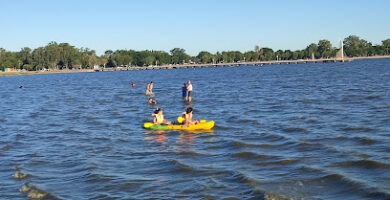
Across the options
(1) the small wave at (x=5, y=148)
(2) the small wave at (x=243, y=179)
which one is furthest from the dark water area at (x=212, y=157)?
(1) the small wave at (x=5, y=148)

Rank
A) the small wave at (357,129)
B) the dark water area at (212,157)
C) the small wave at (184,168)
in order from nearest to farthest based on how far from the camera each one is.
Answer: the dark water area at (212,157)
the small wave at (184,168)
the small wave at (357,129)

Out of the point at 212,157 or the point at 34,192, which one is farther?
the point at 212,157

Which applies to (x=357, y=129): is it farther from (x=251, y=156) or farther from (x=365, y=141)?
(x=251, y=156)

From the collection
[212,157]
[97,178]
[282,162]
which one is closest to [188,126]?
[212,157]

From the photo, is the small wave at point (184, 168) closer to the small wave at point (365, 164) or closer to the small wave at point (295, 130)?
the small wave at point (365, 164)

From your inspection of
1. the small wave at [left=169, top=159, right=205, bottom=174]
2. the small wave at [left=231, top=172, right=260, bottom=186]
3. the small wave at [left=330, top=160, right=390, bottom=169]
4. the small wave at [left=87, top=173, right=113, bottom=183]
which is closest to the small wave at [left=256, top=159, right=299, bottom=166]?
the small wave at [left=330, top=160, right=390, bottom=169]

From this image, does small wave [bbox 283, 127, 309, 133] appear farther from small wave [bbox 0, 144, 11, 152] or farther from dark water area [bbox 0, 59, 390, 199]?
small wave [bbox 0, 144, 11, 152]

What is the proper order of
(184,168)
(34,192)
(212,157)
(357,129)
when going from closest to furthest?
(34,192), (184,168), (212,157), (357,129)

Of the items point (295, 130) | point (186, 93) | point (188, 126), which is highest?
point (186, 93)

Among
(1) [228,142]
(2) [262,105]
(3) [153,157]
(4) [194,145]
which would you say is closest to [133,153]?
(3) [153,157]

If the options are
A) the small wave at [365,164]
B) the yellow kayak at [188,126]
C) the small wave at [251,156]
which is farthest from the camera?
the yellow kayak at [188,126]

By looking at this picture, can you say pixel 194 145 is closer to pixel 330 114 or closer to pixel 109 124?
pixel 109 124

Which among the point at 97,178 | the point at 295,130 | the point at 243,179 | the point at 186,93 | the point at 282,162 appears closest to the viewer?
the point at 243,179

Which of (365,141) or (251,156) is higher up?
(365,141)
